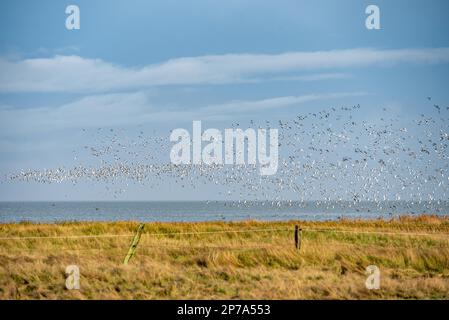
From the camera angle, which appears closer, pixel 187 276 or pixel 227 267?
pixel 187 276

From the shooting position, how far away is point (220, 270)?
58.5ft

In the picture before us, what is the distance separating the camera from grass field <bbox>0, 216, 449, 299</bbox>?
14.8 m

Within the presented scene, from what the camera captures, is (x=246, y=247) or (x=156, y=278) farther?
(x=246, y=247)

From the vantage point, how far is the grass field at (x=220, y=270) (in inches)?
583

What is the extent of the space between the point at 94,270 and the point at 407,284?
8.17 metres

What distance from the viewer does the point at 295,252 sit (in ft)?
65.8
